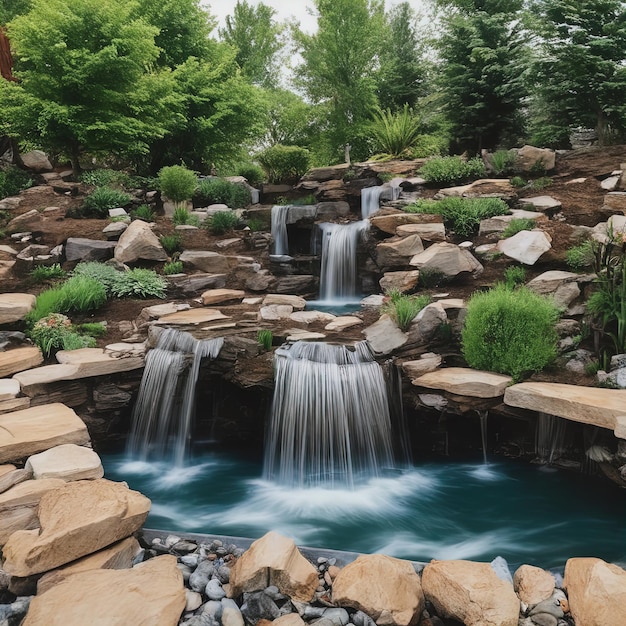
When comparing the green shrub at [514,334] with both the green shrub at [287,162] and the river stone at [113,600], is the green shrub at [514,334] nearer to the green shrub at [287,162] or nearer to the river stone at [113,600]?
the river stone at [113,600]

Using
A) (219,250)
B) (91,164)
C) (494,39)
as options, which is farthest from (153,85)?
(494,39)

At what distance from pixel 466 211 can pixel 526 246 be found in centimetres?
167

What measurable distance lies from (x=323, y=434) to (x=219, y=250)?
5648 millimetres

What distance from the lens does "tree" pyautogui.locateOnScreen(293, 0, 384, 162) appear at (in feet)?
66.1

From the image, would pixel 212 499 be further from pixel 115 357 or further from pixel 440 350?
pixel 440 350

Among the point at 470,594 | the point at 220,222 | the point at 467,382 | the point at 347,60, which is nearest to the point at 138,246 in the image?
the point at 220,222

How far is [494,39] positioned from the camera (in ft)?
41.8

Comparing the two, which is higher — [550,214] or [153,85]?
[153,85]

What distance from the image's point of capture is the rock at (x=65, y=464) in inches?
148

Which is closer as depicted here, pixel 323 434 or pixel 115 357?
pixel 323 434

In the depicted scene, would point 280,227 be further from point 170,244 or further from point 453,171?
point 453,171

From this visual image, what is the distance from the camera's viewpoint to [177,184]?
11500mm

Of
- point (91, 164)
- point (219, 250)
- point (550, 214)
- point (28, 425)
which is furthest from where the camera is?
point (91, 164)

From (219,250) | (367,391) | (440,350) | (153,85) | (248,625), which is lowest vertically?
→ (248,625)
